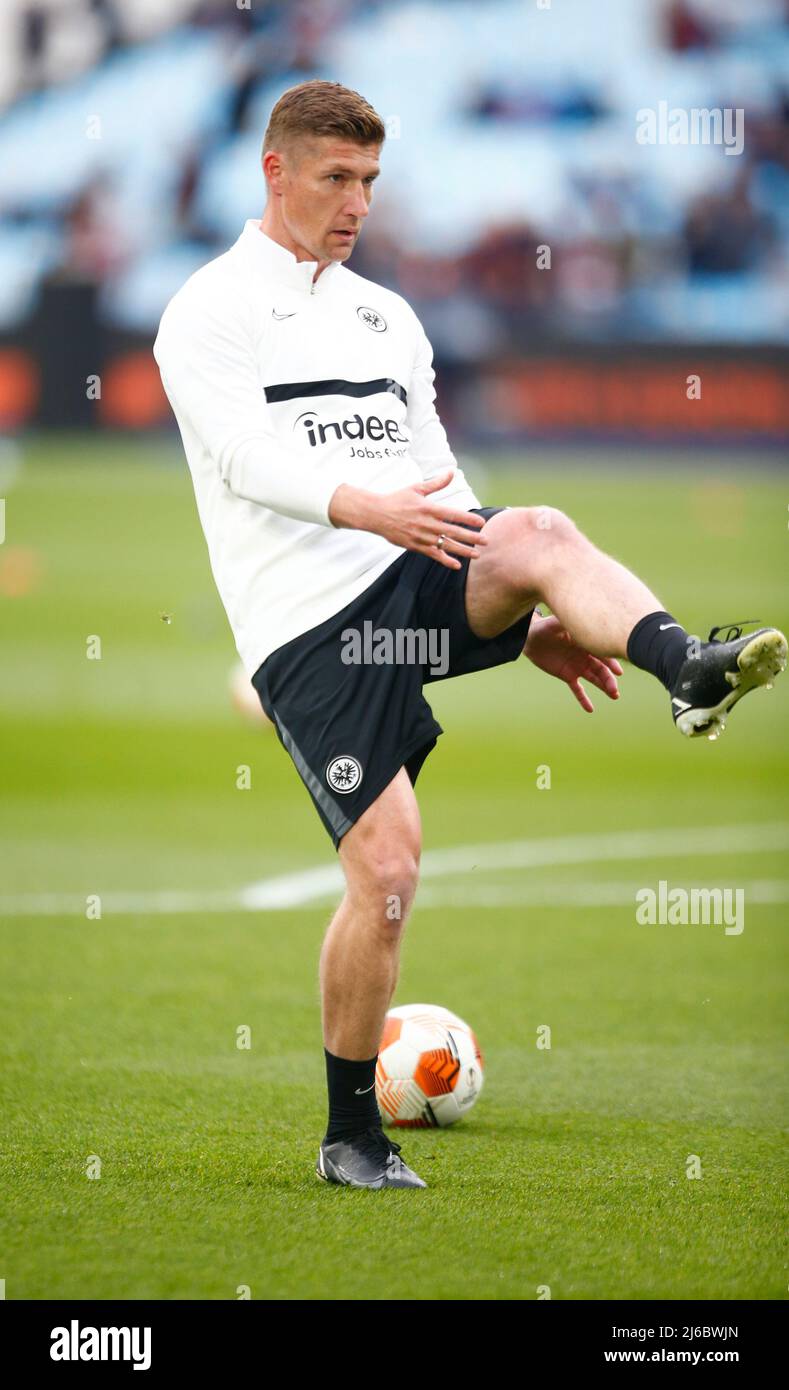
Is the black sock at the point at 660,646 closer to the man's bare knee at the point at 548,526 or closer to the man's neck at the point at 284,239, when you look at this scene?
the man's bare knee at the point at 548,526

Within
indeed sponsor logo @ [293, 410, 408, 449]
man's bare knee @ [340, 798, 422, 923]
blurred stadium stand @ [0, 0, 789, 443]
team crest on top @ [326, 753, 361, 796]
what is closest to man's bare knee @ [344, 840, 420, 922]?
man's bare knee @ [340, 798, 422, 923]

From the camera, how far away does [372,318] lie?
166 inches

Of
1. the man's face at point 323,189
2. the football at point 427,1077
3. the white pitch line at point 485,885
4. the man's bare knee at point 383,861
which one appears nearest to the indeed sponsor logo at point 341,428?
the man's face at point 323,189

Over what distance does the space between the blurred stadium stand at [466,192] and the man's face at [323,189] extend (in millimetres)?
19491

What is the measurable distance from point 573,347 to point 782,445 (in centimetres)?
300

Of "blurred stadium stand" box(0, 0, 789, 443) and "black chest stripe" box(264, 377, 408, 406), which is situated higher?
"blurred stadium stand" box(0, 0, 789, 443)

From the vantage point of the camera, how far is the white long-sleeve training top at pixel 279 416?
12.7 feet

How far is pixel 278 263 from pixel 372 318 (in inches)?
10.4

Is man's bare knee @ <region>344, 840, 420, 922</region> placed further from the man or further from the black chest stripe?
the black chest stripe

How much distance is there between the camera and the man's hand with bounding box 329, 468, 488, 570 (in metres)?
3.56

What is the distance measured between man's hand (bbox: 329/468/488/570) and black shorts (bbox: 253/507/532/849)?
32cm

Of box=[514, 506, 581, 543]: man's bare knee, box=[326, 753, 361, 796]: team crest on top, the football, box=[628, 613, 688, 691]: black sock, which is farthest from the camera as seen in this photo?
the football

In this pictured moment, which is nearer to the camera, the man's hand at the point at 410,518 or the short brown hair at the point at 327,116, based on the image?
the man's hand at the point at 410,518
